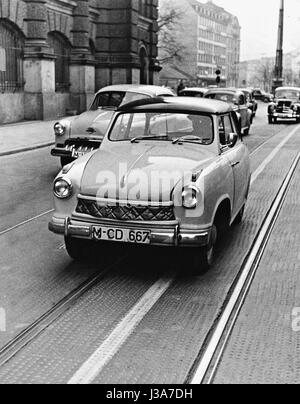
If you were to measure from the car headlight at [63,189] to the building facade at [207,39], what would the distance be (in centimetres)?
9517

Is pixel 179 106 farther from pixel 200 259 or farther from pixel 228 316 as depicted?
pixel 228 316

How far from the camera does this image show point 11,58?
23.2 metres

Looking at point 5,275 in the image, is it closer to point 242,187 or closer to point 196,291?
point 196,291

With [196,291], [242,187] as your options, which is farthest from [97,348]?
[242,187]

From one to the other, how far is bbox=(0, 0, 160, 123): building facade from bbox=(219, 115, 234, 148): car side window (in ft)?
54.0

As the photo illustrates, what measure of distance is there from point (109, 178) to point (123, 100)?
7.64 meters

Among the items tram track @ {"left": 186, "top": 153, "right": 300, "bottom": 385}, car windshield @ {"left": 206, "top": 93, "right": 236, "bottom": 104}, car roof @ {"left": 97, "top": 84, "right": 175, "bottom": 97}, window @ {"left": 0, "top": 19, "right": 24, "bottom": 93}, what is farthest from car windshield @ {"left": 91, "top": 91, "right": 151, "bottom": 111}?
window @ {"left": 0, "top": 19, "right": 24, "bottom": 93}

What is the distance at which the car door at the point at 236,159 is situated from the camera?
6.77 metres

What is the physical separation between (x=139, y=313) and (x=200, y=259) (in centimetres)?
106

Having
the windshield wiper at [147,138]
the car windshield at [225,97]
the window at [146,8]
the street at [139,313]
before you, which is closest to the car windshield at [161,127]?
the windshield wiper at [147,138]

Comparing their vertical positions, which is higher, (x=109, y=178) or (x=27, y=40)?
(x=27, y=40)

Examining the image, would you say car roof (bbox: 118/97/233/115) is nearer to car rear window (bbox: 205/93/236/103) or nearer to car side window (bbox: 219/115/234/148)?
car side window (bbox: 219/115/234/148)

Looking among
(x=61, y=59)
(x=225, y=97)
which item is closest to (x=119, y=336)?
(x=225, y=97)

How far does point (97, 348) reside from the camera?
13.6 feet
